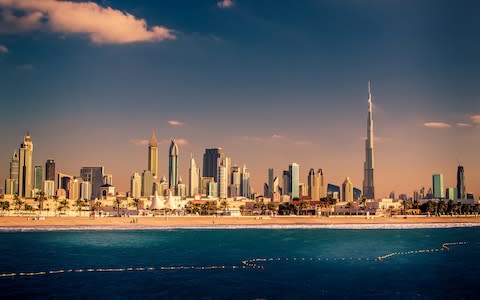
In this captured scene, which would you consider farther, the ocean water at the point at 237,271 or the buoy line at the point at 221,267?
the buoy line at the point at 221,267

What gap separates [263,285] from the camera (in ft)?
211

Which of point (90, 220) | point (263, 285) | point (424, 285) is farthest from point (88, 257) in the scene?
point (90, 220)

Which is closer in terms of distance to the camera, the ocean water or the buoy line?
the ocean water

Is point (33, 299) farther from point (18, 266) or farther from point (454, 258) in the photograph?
point (454, 258)

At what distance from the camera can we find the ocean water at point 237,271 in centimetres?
6003

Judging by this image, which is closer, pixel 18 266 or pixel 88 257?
pixel 18 266

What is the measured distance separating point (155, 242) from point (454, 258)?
64.4 m

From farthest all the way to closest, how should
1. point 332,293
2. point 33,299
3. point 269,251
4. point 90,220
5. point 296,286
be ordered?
1. point 90,220
2. point 269,251
3. point 296,286
4. point 332,293
5. point 33,299

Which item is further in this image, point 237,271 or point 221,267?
point 221,267

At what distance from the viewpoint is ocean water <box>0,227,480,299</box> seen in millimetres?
60031

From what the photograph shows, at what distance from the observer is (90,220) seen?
193 m

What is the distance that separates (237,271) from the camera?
3000 inches

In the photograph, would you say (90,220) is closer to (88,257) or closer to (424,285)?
(88,257)

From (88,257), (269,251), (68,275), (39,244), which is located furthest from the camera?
(39,244)
